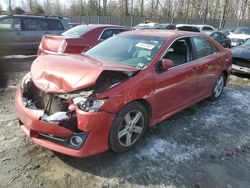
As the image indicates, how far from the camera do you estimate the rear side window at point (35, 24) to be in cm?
1088

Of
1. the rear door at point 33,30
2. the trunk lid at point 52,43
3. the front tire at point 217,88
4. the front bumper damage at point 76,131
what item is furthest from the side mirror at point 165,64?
the rear door at point 33,30

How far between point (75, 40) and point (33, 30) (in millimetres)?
3762

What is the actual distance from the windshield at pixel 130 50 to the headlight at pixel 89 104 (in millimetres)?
1001

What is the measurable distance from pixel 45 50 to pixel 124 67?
16.7ft

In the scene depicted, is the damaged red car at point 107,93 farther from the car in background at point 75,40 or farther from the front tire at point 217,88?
the car in background at point 75,40

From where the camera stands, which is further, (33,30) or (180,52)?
(33,30)

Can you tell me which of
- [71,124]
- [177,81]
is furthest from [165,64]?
[71,124]

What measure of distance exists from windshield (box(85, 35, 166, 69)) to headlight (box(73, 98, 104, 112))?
A: 1001mm

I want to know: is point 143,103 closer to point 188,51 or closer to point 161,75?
point 161,75

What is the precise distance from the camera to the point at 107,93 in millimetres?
3281

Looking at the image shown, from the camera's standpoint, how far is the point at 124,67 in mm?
3766

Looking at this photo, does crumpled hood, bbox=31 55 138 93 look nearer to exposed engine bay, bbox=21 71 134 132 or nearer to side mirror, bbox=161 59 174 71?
exposed engine bay, bbox=21 71 134 132

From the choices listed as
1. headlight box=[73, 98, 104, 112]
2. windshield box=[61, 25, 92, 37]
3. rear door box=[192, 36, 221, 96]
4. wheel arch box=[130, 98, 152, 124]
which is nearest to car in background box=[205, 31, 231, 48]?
windshield box=[61, 25, 92, 37]

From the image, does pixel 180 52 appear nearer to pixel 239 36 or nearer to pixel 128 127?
pixel 128 127
